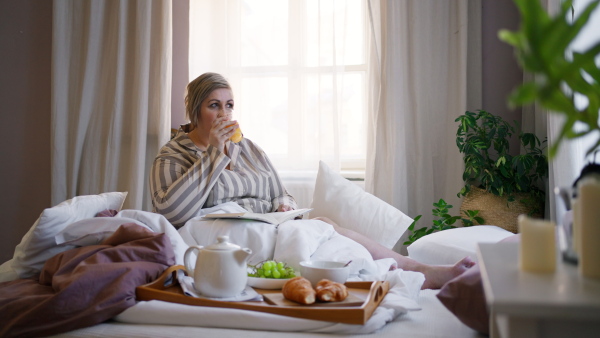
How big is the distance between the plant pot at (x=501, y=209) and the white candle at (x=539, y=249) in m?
1.88

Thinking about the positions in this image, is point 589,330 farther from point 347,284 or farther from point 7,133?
point 7,133

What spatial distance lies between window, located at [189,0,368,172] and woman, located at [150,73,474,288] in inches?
23.9

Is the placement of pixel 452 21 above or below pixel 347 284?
above

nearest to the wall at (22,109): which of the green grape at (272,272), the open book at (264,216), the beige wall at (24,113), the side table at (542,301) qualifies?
the beige wall at (24,113)

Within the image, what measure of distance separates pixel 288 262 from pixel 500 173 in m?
1.34

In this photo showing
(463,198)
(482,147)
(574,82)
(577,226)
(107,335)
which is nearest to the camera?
(574,82)

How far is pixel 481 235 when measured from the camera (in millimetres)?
2094

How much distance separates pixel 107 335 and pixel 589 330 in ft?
3.01

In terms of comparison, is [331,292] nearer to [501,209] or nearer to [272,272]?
[272,272]

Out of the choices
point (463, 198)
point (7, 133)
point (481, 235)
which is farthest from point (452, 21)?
point (7, 133)

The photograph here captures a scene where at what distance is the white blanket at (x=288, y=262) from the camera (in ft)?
3.89

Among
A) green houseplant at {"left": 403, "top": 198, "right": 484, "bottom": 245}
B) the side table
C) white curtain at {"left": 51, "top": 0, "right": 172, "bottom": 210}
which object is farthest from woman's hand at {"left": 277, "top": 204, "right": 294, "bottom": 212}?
the side table

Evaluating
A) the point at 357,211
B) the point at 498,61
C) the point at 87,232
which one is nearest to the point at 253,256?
the point at 87,232

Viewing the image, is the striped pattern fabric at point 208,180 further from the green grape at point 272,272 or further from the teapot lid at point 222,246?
the teapot lid at point 222,246
